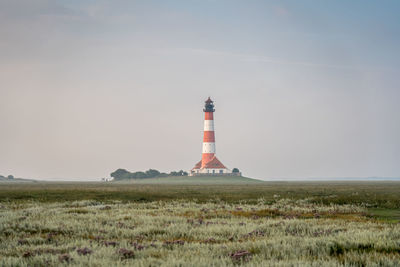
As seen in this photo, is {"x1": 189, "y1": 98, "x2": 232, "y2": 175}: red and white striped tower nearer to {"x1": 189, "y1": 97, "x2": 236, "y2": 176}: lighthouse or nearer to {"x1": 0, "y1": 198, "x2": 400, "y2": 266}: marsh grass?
{"x1": 189, "y1": 97, "x2": 236, "y2": 176}: lighthouse

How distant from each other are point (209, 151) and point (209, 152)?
0.42 metres

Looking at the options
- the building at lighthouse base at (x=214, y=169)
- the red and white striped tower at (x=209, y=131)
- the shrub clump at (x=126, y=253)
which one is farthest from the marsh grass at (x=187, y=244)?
the building at lighthouse base at (x=214, y=169)

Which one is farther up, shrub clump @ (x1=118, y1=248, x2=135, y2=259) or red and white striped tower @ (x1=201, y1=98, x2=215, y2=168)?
red and white striped tower @ (x1=201, y1=98, x2=215, y2=168)

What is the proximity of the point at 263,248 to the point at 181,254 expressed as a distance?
2542mm

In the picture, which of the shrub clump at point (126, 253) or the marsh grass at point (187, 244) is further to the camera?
the shrub clump at point (126, 253)

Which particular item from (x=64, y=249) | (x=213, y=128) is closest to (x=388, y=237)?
(x=64, y=249)

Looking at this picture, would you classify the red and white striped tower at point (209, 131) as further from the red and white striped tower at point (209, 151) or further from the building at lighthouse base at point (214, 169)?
the building at lighthouse base at point (214, 169)

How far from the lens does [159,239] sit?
1719 cm

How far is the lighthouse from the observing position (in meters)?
153

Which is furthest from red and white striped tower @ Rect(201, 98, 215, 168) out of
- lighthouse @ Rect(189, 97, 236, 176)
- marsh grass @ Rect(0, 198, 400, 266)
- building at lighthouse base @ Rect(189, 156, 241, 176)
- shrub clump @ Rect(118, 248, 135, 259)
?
shrub clump @ Rect(118, 248, 135, 259)

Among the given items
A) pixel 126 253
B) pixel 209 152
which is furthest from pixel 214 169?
pixel 126 253

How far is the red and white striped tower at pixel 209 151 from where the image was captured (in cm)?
15338

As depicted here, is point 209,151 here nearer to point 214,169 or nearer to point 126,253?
point 214,169

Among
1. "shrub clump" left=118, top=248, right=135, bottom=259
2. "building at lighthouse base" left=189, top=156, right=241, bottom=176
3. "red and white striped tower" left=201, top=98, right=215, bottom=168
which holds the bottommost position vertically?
"shrub clump" left=118, top=248, right=135, bottom=259
